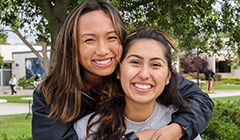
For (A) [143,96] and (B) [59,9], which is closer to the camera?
(A) [143,96]

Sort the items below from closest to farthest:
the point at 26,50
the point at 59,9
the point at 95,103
→ the point at 95,103 < the point at 59,9 < the point at 26,50

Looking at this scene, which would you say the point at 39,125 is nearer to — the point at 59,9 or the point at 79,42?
the point at 79,42

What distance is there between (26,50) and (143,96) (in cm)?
3558

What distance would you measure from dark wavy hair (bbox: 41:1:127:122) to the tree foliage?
170 centimetres

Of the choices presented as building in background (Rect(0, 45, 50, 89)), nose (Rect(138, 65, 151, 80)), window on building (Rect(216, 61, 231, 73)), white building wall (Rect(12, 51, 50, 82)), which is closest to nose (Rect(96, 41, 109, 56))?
nose (Rect(138, 65, 151, 80))

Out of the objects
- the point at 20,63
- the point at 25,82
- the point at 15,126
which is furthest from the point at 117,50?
the point at 20,63

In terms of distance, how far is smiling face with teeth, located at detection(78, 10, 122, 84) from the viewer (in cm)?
223

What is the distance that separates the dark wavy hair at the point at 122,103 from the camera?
82.8 inches

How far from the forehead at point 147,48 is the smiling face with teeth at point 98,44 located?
155mm

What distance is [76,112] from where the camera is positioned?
2.20m

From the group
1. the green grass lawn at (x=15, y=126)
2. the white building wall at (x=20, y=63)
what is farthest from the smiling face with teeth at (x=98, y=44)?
the white building wall at (x=20, y=63)

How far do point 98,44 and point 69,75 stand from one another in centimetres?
36

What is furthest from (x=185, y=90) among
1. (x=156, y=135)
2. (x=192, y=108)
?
(x=156, y=135)

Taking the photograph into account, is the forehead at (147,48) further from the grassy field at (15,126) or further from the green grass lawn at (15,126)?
the green grass lawn at (15,126)
